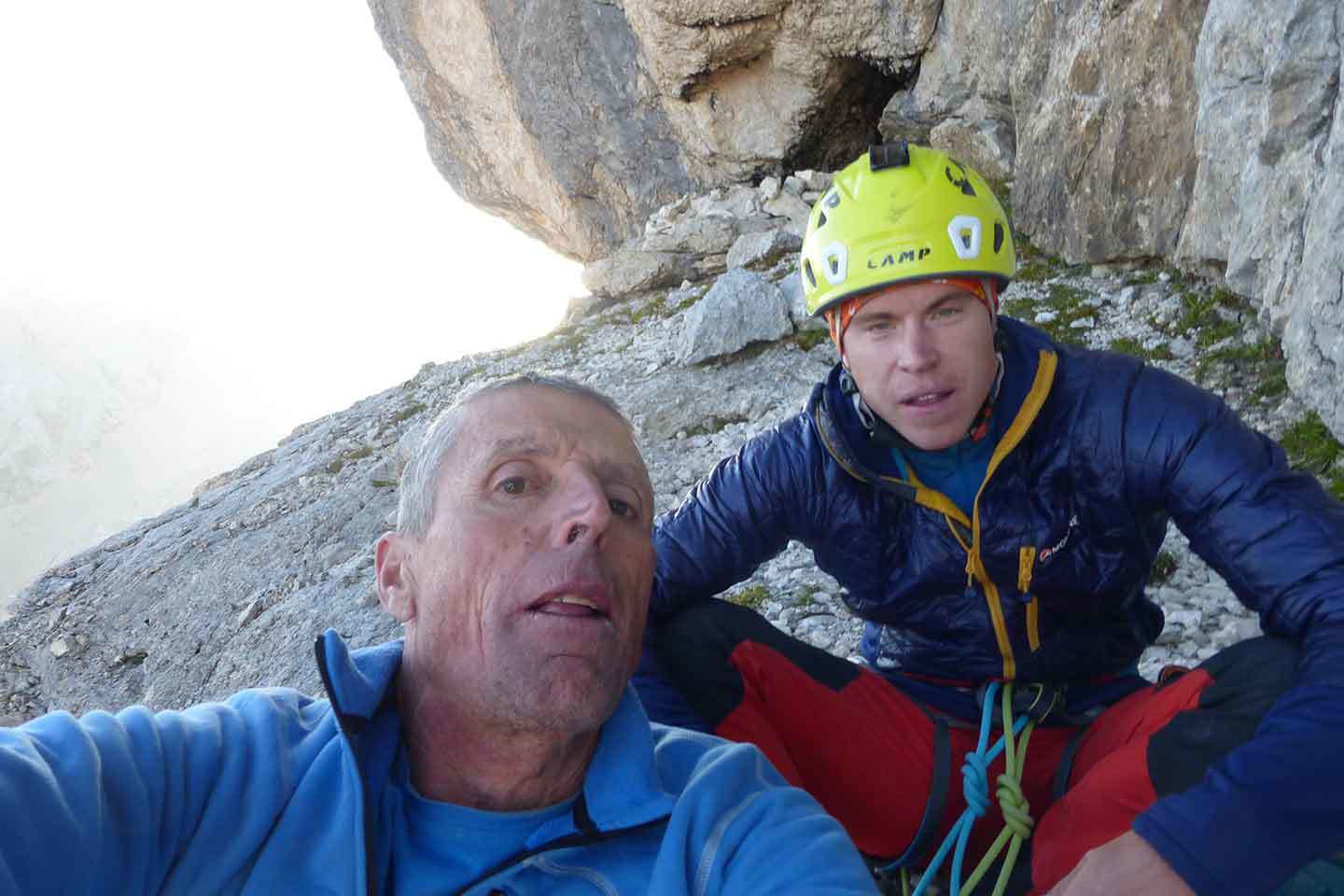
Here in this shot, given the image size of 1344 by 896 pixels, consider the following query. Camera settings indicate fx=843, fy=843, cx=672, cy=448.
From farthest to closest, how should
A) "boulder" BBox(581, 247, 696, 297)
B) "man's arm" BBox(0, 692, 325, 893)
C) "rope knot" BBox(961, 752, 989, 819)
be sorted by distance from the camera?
1. "boulder" BBox(581, 247, 696, 297)
2. "rope knot" BBox(961, 752, 989, 819)
3. "man's arm" BBox(0, 692, 325, 893)

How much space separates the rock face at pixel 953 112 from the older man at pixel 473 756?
6066mm

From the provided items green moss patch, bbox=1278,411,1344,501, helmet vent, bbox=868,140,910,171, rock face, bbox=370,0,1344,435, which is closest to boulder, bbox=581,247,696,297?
rock face, bbox=370,0,1344,435

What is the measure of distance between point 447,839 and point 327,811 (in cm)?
36

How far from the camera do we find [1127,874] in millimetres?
2227

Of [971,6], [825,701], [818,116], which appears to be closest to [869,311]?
[825,701]

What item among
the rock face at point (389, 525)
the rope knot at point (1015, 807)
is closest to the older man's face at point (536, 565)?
the rope knot at point (1015, 807)

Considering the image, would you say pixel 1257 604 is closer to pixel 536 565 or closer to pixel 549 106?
pixel 536 565

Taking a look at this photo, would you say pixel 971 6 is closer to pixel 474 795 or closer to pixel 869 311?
pixel 869 311

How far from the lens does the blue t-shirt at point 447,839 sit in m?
2.44

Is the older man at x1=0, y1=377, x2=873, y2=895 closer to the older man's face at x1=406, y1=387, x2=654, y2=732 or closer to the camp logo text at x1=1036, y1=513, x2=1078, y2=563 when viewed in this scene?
the older man's face at x1=406, y1=387, x2=654, y2=732

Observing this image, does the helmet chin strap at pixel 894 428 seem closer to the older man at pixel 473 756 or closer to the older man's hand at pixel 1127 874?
the older man at pixel 473 756

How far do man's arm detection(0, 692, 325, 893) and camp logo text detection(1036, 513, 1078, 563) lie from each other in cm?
291

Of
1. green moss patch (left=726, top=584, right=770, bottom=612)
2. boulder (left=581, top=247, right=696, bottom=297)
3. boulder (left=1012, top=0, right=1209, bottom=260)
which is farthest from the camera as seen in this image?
boulder (left=581, top=247, right=696, bottom=297)

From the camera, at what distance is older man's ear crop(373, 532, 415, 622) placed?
115 inches
